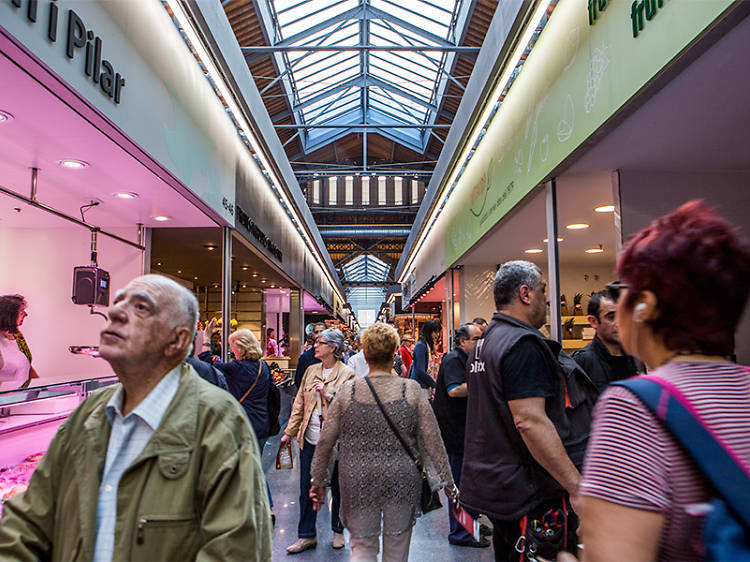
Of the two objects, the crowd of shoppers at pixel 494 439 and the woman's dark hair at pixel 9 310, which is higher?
the woman's dark hair at pixel 9 310

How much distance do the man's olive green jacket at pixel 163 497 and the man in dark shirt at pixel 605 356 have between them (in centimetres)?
216

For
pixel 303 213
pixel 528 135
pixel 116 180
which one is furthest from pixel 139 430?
pixel 303 213

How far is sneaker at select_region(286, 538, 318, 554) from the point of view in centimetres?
395

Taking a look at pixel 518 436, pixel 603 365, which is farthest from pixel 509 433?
pixel 603 365

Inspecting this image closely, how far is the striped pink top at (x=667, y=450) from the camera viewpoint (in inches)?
32.3

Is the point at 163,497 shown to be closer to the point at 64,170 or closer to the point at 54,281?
the point at 64,170

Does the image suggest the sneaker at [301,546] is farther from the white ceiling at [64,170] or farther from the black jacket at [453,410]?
the white ceiling at [64,170]

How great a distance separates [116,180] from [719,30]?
4522 millimetres

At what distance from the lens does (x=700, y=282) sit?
933mm

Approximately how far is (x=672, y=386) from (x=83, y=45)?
11.1ft

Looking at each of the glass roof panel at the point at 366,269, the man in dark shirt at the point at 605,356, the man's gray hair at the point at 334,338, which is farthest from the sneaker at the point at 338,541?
the glass roof panel at the point at 366,269

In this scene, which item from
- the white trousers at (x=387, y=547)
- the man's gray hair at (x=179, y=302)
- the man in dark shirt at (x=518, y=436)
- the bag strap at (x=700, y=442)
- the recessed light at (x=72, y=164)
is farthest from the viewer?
the recessed light at (x=72, y=164)

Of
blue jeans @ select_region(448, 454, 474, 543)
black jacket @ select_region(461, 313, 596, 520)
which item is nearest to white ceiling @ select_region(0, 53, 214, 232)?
black jacket @ select_region(461, 313, 596, 520)

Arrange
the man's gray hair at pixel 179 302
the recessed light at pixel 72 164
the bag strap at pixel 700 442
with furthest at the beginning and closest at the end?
the recessed light at pixel 72 164 → the man's gray hair at pixel 179 302 → the bag strap at pixel 700 442
